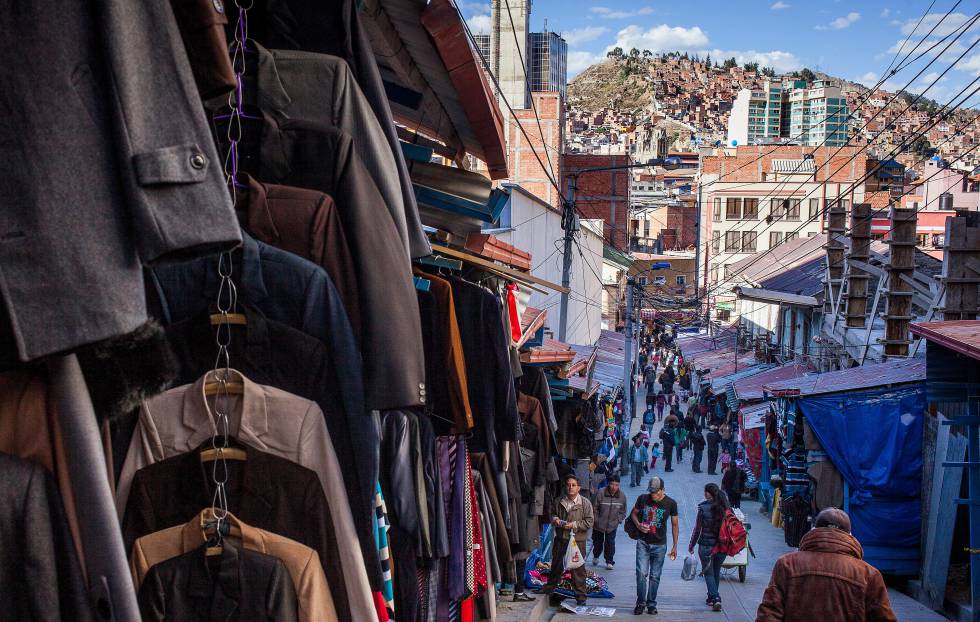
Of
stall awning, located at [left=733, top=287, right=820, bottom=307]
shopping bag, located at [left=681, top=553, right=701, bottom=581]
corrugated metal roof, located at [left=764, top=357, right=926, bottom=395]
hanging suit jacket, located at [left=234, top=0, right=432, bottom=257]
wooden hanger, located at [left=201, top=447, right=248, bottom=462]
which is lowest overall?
shopping bag, located at [left=681, top=553, right=701, bottom=581]

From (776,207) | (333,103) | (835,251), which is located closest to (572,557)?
(333,103)

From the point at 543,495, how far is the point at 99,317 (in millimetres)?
9853

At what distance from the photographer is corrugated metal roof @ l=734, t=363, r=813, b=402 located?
77.4ft

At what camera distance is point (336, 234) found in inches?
113

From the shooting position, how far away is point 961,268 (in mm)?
14602

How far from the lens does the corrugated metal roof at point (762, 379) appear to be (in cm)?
2358

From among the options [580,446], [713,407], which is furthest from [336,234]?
[713,407]

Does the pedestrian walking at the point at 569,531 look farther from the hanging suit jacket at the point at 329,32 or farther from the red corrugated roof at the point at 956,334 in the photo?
the hanging suit jacket at the point at 329,32

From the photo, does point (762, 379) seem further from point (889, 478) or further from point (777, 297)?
point (889, 478)

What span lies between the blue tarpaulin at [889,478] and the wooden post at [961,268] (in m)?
1.41

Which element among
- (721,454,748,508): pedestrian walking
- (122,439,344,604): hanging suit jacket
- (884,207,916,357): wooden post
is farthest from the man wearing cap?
(122,439,344,604): hanging suit jacket

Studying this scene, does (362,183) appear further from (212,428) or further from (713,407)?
(713,407)

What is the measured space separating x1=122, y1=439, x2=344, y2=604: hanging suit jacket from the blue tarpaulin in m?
13.3

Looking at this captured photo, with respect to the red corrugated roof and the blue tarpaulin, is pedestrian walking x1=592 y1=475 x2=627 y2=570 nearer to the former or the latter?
the blue tarpaulin
